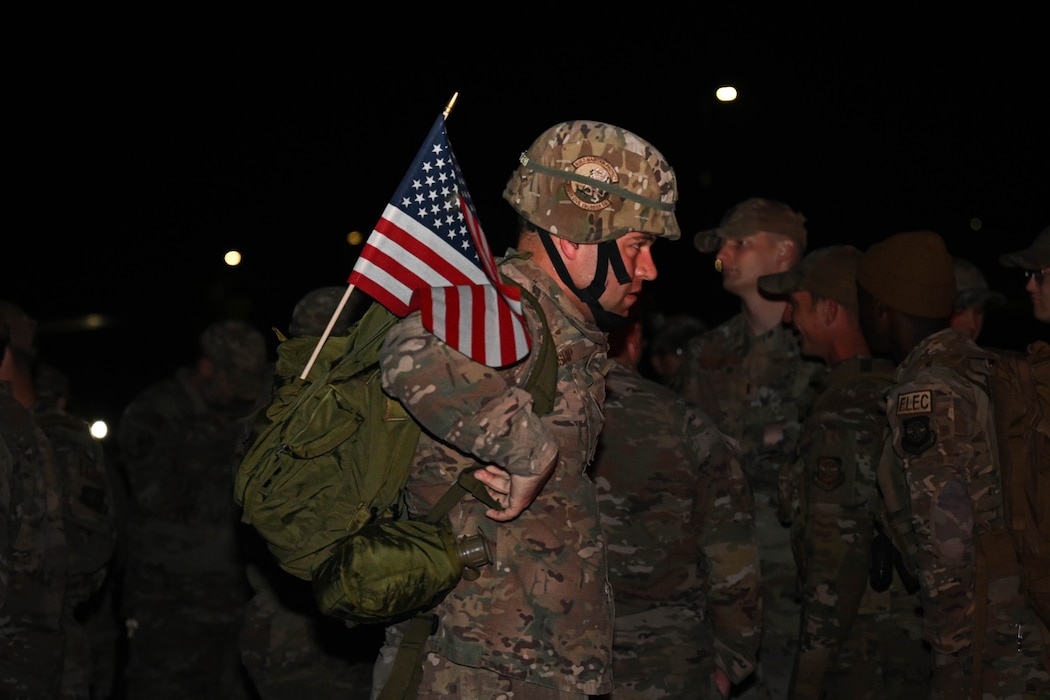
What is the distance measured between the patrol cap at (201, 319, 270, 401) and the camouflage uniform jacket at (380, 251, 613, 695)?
590 cm

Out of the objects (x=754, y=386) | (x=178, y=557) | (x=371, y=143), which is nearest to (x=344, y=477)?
(x=754, y=386)

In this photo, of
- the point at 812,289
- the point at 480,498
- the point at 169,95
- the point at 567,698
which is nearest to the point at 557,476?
the point at 480,498

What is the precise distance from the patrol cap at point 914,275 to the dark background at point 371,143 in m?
8.38

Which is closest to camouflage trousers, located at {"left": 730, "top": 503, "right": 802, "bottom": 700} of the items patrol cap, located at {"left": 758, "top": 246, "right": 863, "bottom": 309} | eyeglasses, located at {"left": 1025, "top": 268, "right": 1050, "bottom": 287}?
patrol cap, located at {"left": 758, "top": 246, "right": 863, "bottom": 309}

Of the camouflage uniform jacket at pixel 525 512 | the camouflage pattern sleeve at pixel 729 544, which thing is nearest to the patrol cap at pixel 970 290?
the camouflage pattern sleeve at pixel 729 544

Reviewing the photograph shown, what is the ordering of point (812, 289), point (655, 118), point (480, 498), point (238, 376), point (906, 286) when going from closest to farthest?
point (480, 498)
point (906, 286)
point (812, 289)
point (238, 376)
point (655, 118)

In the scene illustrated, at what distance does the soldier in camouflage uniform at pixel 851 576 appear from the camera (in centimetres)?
545

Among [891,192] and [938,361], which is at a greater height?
[891,192]

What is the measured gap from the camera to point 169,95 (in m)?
20.7

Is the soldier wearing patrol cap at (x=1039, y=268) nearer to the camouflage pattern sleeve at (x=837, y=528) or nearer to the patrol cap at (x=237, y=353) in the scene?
the camouflage pattern sleeve at (x=837, y=528)

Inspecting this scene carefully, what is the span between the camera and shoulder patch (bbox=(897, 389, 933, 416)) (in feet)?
15.5

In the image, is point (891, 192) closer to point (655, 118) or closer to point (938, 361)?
point (655, 118)

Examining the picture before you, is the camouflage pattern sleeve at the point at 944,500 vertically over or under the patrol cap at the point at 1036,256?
under

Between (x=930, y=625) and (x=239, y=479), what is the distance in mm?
2803
